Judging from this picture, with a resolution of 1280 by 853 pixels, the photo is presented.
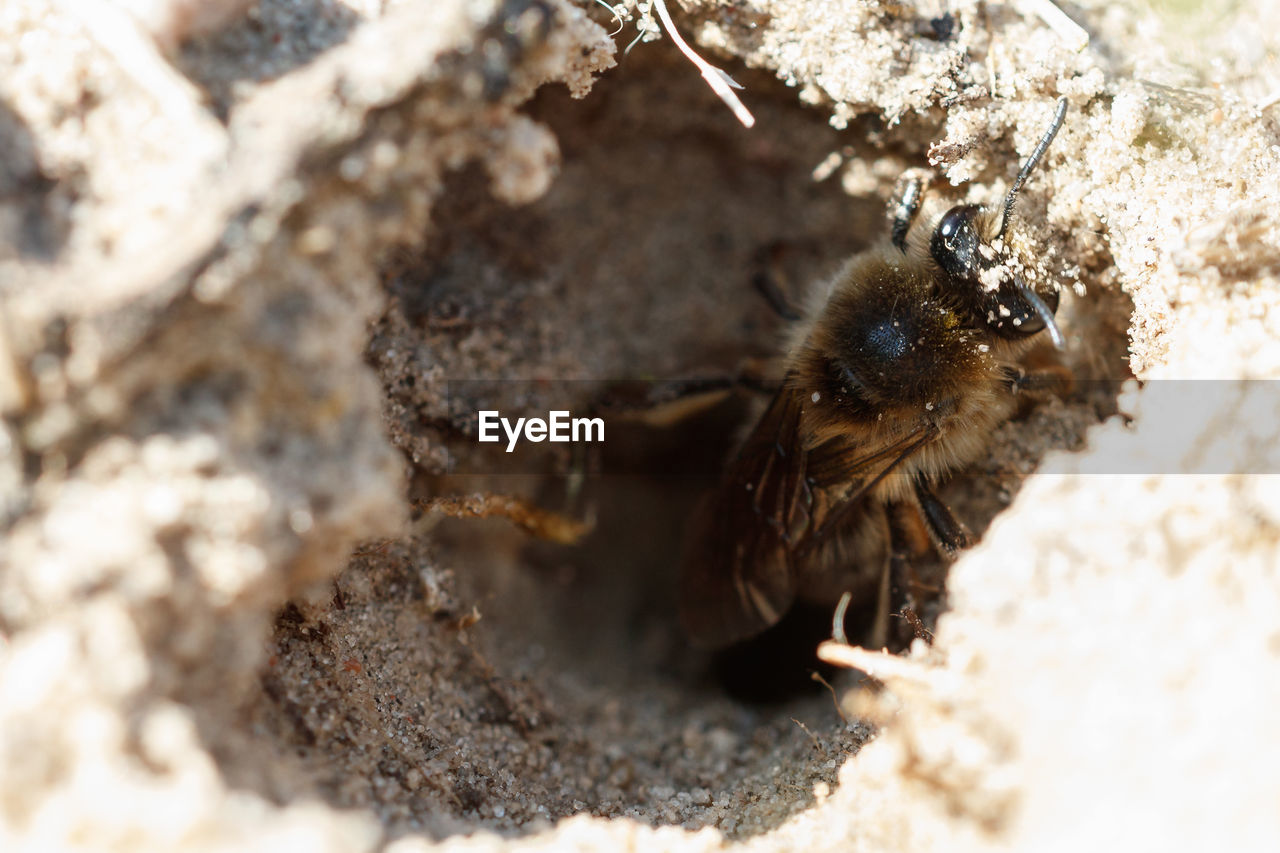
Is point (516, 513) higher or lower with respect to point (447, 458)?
lower

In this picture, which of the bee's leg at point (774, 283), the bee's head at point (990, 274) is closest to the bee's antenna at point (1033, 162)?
the bee's head at point (990, 274)

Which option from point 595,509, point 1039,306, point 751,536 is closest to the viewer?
point 1039,306

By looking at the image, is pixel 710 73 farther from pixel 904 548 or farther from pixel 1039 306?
pixel 904 548

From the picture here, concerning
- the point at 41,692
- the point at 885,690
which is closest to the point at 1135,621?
the point at 885,690

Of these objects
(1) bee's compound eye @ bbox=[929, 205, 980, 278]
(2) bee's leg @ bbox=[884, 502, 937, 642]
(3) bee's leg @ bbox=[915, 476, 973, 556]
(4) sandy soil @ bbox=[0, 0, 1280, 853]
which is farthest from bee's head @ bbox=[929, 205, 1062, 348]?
(2) bee's leg @ bbox=[884, 502, 937, 642]

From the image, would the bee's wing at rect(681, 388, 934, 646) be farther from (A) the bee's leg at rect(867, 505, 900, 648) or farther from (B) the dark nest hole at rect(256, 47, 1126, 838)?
(B) the dark nest hole at rect(256, 47, 1126, 838)

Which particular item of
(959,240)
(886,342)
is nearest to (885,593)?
(886,342)
